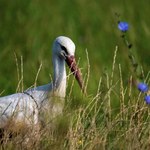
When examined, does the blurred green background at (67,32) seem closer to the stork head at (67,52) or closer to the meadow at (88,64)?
the meadow at (88,64)

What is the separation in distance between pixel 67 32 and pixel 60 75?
5.46 metres

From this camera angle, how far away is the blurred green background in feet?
43.1

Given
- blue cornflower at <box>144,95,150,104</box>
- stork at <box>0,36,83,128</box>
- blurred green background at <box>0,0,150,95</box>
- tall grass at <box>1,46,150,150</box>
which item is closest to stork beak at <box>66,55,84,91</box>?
stork at <box>0,36,83,128</box>

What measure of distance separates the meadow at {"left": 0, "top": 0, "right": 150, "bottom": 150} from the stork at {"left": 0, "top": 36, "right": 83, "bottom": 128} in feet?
0.35

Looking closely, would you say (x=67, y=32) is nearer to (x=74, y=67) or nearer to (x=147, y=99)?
(x=74, y=67)

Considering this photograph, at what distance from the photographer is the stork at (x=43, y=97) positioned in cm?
822

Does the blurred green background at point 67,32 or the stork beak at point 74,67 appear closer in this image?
the stork beak at point 74,67

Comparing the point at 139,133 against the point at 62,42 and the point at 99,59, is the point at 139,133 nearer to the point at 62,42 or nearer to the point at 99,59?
the point at 62,42

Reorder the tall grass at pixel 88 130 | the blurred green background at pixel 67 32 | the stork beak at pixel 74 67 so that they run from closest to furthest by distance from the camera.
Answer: the tall grass at pixel 88 130 → the stork beak at pixel 74 67 → the blurred green background at pixel 67 32

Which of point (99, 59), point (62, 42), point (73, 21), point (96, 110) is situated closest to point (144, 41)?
point (99, 59)

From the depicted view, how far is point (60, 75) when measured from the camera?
30.9 ft

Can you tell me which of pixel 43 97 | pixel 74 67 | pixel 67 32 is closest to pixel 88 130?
pixel 43 97

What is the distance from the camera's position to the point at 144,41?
14.2 meters

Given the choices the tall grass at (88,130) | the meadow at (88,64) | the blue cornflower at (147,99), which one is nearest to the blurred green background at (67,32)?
the meadow at (88,64)
